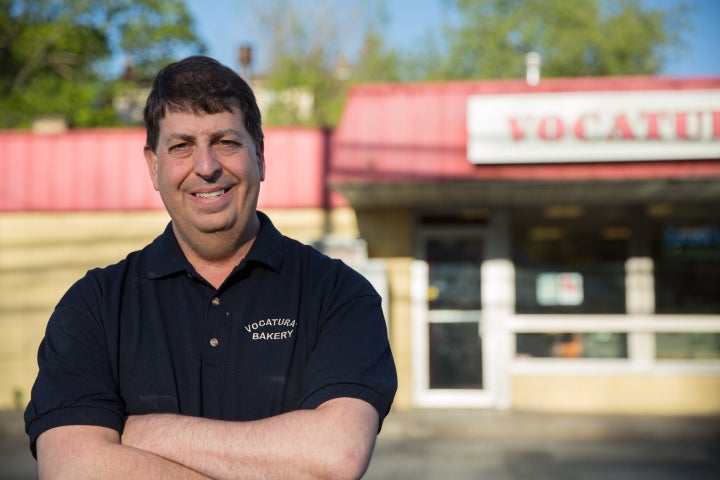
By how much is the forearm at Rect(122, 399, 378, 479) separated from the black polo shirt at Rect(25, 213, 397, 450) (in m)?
0.07

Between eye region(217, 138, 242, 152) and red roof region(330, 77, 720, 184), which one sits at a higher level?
red roof region(330, 77, 720, 184)

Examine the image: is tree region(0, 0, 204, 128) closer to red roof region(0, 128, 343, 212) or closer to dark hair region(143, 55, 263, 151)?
red roof region(0, 128, 343, 212)

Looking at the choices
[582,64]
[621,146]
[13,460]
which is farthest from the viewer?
[582,64]

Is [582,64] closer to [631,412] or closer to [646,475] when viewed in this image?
[631,412]

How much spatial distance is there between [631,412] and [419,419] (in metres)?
3.11

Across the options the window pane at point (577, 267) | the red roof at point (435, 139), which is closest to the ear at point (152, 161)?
the red roof at point (435, 139)

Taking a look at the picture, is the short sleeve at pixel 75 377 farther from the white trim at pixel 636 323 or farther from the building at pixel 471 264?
the white trim at pixel 636 323

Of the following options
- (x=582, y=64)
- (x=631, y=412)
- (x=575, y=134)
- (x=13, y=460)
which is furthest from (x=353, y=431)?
(x=582, y=64)

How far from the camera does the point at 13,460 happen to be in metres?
9.72

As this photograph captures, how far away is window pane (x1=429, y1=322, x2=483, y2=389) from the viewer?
12883 millimetres

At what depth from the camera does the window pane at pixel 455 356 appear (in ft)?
42.3

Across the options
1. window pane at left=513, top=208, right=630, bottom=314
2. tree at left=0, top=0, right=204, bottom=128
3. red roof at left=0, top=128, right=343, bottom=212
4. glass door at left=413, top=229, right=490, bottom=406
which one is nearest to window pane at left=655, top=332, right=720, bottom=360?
window pane at left=513, top=208, right=630, bottom=314

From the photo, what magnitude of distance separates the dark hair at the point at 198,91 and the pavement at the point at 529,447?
21.9ft

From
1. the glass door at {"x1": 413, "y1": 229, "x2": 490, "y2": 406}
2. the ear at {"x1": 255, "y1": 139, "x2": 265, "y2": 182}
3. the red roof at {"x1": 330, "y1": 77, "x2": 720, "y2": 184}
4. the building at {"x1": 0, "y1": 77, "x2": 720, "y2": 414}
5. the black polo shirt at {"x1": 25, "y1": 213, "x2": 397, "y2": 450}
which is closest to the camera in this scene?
the black polo shirt at {"x1": 25, "y1": 213, "x2": 397, "y2": 450}
